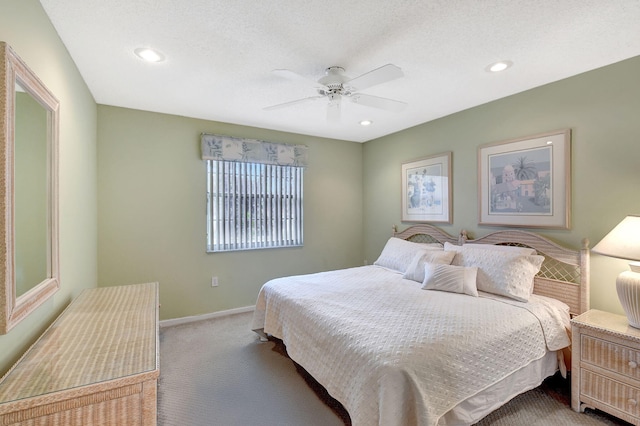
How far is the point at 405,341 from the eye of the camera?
168 cm

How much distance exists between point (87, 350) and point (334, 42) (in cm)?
222

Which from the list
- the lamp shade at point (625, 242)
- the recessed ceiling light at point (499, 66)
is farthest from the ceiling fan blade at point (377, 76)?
the lamp shade at point (625, 242)

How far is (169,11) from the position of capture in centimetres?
167

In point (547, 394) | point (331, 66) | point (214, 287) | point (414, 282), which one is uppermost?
point (331, 66)

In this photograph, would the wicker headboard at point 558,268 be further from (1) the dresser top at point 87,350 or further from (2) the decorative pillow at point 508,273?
(1) the dresser top at point 87,350

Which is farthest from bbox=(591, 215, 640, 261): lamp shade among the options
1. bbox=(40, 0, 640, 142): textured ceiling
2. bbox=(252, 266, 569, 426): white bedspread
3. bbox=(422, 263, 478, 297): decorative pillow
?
bbox=(40, 0, 640, 142): textured ceiling

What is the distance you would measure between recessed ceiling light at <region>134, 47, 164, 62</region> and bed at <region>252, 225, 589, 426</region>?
213 centimetres

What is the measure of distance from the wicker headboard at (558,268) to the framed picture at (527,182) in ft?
0.47

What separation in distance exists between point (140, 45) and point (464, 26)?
83.5 inches

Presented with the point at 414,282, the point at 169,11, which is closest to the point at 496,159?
the point at 414,282

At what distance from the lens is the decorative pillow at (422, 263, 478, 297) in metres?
2.59

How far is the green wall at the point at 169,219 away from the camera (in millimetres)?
3225

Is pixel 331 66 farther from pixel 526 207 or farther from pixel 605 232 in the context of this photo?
pixel 605 232

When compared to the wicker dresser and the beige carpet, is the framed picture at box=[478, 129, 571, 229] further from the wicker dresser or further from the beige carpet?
the wicker dresser
